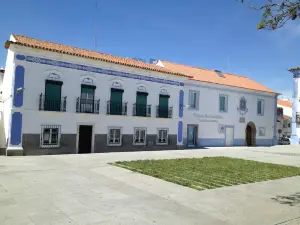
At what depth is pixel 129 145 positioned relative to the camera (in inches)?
729

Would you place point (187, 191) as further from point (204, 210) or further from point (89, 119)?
point (89, 119)

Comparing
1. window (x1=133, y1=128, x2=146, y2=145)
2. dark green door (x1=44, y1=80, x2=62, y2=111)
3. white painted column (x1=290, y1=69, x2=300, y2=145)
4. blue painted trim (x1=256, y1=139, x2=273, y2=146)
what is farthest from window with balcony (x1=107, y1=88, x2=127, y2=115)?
white painted column (x1=290, y1=69, x2=300, y2=145)

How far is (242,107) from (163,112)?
10893 mm

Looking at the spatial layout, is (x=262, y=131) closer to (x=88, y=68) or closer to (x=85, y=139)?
(x=85, y=139)

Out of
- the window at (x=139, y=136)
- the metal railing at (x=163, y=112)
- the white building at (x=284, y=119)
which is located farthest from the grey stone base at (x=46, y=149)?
the white building at (x=284, y=119)

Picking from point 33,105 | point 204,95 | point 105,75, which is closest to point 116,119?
point 105,75

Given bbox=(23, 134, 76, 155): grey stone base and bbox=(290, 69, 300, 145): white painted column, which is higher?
bbox=(290, 69, 300, 145): white painted column

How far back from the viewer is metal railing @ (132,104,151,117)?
61.8ft

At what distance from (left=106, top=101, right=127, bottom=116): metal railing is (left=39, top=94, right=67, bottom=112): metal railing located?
289cm

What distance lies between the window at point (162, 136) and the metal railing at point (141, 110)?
1676mm

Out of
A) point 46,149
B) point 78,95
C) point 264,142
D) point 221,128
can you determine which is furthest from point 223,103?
point 46,149

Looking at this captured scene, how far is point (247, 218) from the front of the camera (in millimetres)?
5531

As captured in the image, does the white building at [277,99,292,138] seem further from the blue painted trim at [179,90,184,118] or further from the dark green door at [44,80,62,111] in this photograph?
the dark green door at [44,80,62,111]

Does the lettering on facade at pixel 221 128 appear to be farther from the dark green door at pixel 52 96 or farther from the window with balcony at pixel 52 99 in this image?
the dark green door at pixel 52 96
